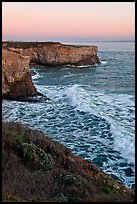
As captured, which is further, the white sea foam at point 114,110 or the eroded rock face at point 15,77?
the eroded rock face at point 15,77

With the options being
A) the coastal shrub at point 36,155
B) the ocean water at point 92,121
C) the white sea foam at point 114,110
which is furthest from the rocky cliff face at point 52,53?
the coastal shrub at point 36,155

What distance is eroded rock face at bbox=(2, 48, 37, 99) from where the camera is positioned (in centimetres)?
2894

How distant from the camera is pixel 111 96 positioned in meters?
31.3

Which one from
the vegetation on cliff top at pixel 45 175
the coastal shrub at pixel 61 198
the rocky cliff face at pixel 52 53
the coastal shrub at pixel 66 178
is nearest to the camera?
the coastal shrub at pixel 61 198

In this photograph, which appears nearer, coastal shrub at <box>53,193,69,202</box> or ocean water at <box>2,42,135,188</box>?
coastal shrub at <box>53,193,69,202</box>

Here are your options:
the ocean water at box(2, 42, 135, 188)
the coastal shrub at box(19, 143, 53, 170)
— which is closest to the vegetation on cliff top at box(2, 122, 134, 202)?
the coastal shrub at box(19, 143, 53, 170)

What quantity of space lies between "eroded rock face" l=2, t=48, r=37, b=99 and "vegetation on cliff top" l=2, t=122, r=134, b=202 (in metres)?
17.7

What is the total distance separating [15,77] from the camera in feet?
99.4

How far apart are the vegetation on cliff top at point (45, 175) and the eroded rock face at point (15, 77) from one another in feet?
57.9

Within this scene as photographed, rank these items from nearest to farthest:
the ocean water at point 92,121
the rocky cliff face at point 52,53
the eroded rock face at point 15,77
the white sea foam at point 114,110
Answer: the ocean water at point 92,121, the white sea foam at point 114,110, the eroded rock face at point 15,77, the rocky cliff face at point 52,53

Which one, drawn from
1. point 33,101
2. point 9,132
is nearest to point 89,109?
point 33,101

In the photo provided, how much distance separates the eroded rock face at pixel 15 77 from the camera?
28.9 m

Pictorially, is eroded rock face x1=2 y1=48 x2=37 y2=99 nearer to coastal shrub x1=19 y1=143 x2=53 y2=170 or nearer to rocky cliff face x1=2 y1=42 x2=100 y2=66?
coastal shrub x1=19 y1=143 x2=53 y2=170

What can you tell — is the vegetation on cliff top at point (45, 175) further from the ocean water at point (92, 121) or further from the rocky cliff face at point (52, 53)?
the rocky cliff face at point (52, 53)
